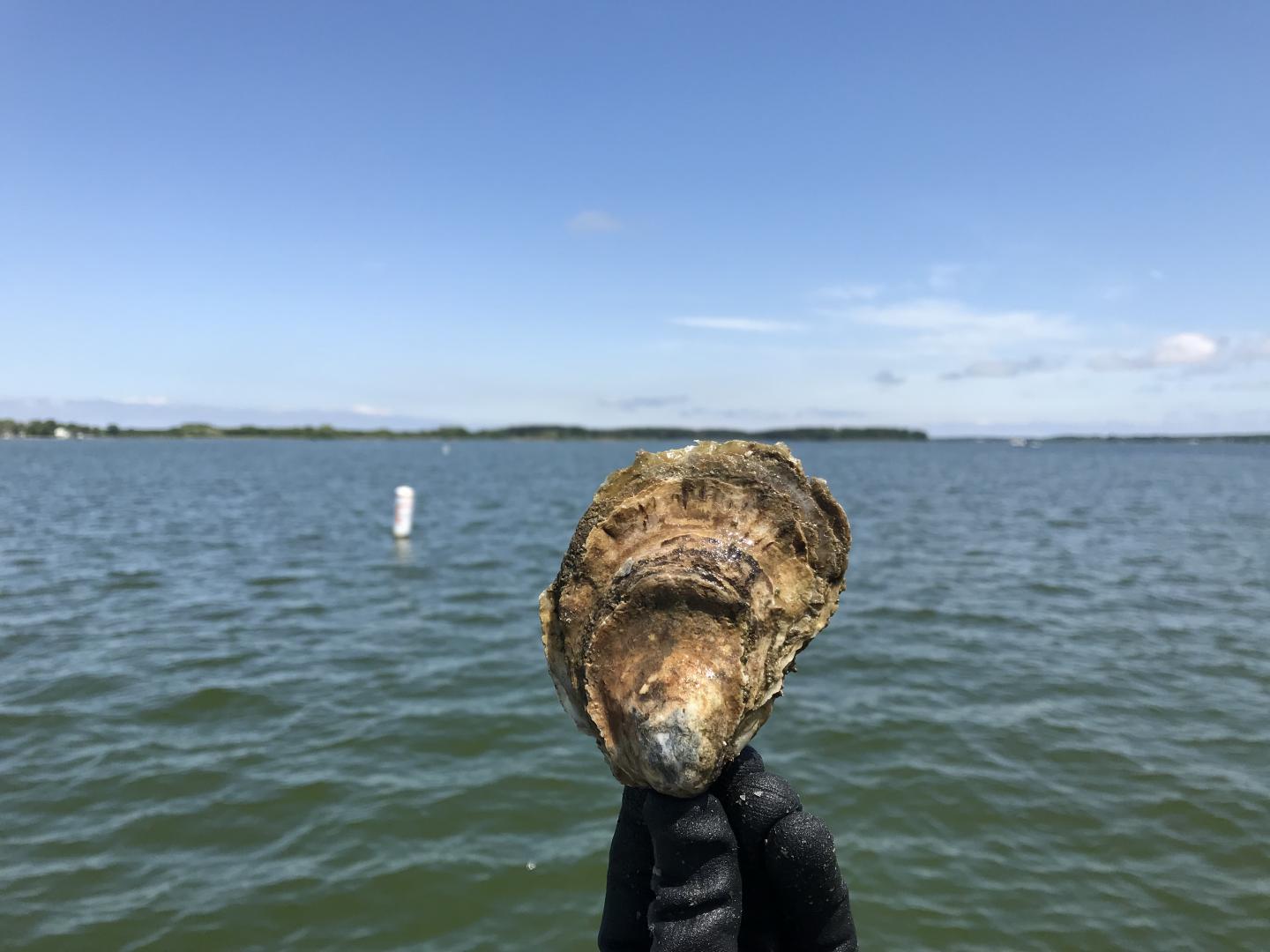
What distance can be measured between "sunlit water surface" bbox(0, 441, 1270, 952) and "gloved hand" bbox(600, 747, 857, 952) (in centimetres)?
461

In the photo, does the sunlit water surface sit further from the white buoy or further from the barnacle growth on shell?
the white buoy

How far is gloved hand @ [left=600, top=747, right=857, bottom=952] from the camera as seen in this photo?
2146 millimetres

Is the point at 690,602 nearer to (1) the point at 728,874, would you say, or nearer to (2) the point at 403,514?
(1) the point at 728,874

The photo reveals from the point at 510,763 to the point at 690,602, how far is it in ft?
25.6

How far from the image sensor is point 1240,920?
6410 millimetres

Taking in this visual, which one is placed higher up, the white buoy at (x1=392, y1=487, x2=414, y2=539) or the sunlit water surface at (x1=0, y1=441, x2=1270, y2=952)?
the white buoy at (x1=392, y1=487, x2=414, y2=539)

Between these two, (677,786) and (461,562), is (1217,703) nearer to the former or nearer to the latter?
(677,786)

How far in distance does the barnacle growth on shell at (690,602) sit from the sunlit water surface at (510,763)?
5.21m

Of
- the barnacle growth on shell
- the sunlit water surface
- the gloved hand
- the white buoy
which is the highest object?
the barnacle growth on shell

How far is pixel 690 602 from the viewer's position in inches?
86.8

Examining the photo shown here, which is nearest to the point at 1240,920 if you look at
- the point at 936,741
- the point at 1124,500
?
the point at 936,741

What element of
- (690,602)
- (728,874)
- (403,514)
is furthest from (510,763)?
(403,514)

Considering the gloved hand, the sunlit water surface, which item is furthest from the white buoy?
the gloved hand

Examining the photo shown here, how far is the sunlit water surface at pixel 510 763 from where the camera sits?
6516mm
